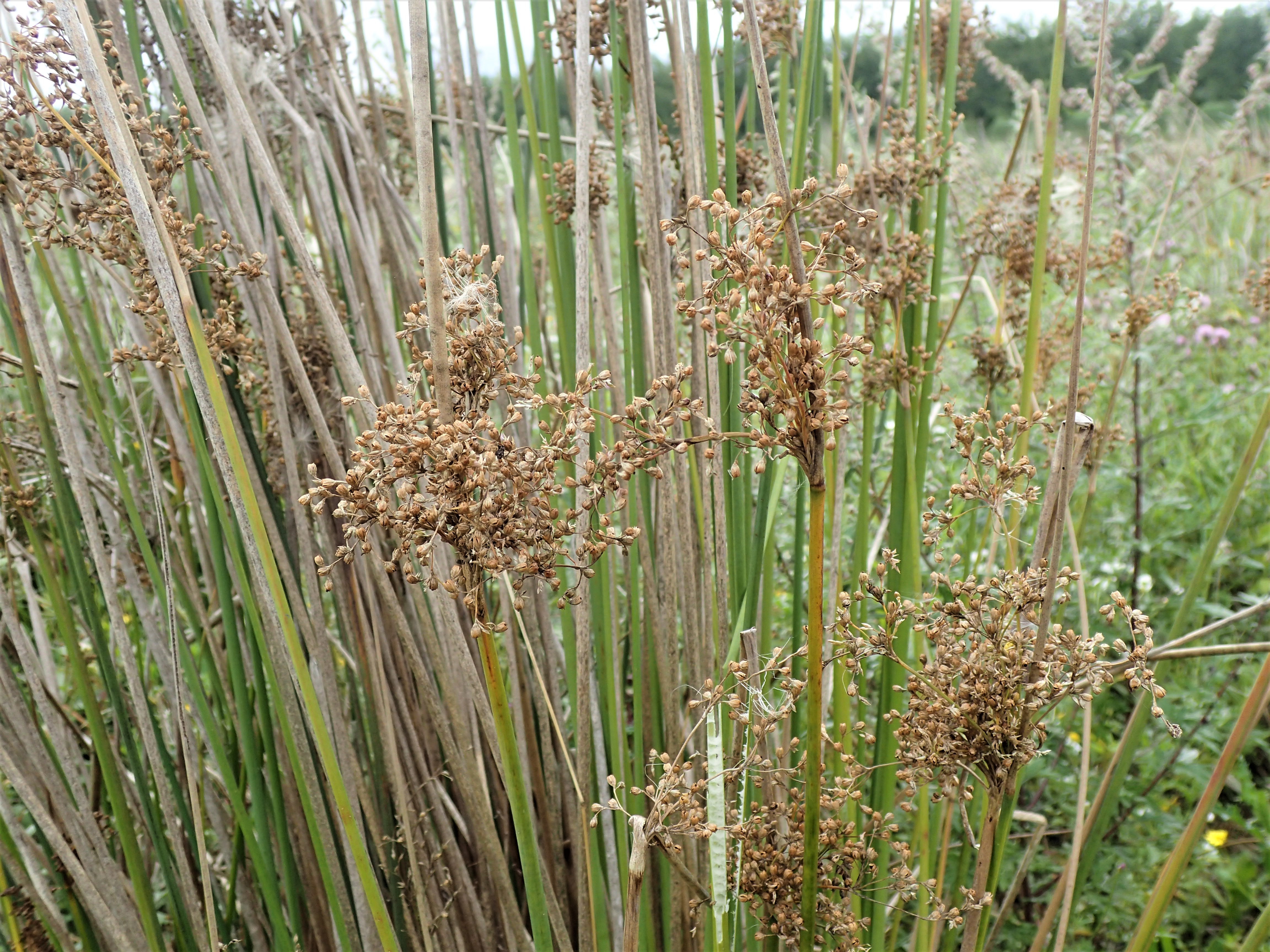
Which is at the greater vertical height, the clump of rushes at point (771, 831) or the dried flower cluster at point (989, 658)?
the dried flower cluster at point (989, 658)

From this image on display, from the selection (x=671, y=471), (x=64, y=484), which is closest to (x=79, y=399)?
(x=64, y=484)

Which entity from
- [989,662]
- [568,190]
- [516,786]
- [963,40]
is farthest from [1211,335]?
[516,786]

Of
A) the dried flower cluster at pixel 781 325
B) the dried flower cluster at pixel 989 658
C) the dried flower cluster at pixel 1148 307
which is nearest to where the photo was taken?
the dried flower cluster at pixel 781 325

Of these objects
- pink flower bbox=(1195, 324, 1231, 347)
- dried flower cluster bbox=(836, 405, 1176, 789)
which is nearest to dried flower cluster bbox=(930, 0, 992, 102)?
dried flower cluster bbox=(836, 405, 1176, 789)

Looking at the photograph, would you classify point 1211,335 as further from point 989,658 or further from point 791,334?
point 791,334

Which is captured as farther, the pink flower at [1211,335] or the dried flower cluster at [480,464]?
the pink flower at [1211,335]

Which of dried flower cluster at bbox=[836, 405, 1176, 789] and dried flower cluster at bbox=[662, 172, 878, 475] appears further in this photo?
dried flower cluster at bbox=[836, 405, 1176, 789]

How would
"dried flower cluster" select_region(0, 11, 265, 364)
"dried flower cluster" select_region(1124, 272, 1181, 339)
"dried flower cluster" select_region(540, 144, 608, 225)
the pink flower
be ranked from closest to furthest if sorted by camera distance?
"dried flower cluster" select_region(0, 11, 265, 364) < "dried flower cluster" select_region(540, 144, 608, 225) < "dried flower cluster" select_region(1124, 272, 1181, 339) < the pink flower

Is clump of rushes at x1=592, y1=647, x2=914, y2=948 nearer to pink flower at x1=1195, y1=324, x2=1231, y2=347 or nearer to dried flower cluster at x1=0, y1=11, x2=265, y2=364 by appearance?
dried flower cluster at x1=0, y1=11, x2=265, y2=364

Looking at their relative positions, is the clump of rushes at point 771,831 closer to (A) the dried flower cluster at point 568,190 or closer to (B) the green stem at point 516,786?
(B) the green stem at point 516,786

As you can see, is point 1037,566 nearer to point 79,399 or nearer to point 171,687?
point 171,687

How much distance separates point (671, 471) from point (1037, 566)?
469 mm

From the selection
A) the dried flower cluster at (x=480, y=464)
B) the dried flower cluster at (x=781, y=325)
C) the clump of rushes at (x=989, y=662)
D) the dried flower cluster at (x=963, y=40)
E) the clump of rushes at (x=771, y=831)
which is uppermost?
the dried flower cluster at (x=963, y=40)

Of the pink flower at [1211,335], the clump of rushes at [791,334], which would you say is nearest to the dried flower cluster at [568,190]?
the clump of rushes at [791,334]
